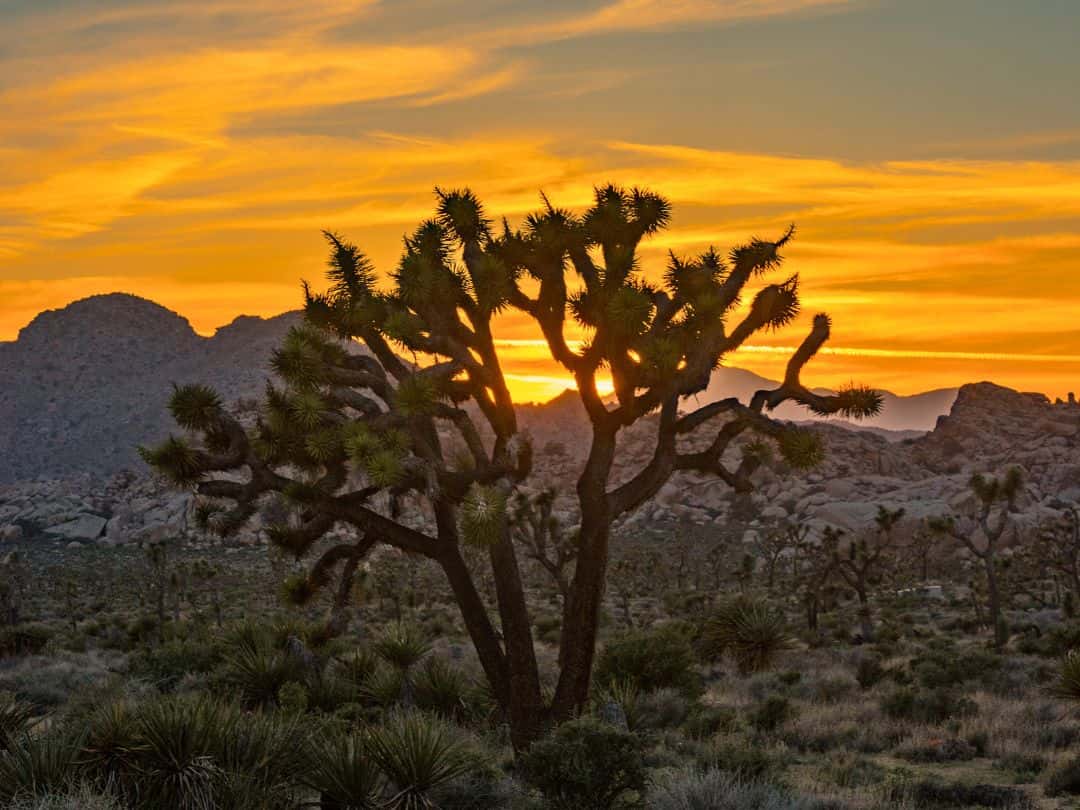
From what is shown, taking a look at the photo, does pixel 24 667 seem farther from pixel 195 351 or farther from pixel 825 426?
pixel 195 351

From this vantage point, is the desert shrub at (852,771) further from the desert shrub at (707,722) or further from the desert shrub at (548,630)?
the desert shrub at (548,630)

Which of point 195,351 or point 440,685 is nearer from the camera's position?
point 440,685

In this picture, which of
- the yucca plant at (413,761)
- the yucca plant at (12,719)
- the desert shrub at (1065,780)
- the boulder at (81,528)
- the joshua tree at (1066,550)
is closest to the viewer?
the yucca plant at (413,761)

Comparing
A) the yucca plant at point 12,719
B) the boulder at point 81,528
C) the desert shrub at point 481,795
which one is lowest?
the boulder at point 81,528

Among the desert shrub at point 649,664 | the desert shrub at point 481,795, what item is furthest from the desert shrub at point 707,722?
the desert shrub at point 481,795

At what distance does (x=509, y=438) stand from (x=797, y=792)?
542cm

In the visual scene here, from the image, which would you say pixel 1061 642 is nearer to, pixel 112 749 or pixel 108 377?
pixel 112 749

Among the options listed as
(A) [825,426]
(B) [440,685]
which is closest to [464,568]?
(B) [440,685]

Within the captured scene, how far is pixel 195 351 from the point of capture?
548 feet

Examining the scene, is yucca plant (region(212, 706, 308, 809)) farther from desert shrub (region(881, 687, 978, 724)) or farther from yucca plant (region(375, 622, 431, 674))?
desert shrub (region(881, 687, 978, 724))

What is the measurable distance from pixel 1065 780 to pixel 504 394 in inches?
300

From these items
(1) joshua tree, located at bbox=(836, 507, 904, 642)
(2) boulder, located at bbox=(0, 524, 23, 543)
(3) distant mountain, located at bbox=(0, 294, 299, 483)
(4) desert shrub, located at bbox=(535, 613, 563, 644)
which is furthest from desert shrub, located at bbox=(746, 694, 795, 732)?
(3) distant mountain, located at bbox=(0, 294, 299, 483)

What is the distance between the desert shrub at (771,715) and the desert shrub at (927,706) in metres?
1.58

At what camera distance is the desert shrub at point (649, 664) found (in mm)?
18281
